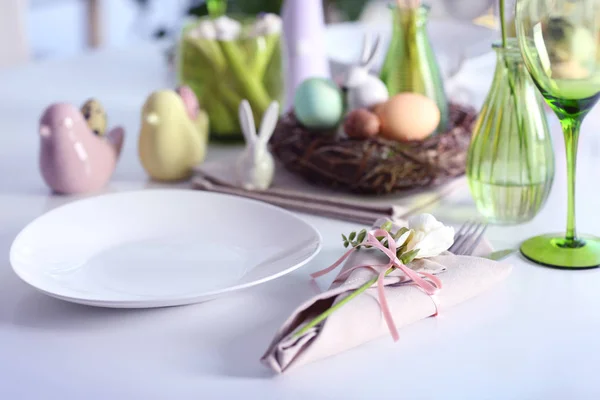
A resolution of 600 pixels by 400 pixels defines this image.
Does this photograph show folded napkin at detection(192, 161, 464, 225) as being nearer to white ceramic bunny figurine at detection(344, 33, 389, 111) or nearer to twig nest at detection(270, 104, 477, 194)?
twig nest at detection(270, 104, 477, 194)

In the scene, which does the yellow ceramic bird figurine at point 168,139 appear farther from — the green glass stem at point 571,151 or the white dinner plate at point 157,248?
the green glass stem at point 571,151

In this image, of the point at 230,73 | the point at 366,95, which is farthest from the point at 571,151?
the point at 230,73

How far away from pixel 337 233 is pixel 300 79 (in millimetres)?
413

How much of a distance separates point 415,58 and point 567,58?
0.37 metres

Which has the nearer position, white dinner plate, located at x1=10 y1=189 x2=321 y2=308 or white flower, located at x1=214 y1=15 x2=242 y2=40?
white dinner plate, located at x1=10 y1=189 x2=321 y2=308

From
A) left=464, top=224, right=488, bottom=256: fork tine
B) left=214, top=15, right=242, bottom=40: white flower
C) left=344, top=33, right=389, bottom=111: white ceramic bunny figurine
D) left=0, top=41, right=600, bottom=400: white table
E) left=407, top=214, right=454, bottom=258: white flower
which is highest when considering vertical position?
left=214, top=15, right=242, bottom=40: white flower

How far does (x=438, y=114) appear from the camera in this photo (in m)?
0.97

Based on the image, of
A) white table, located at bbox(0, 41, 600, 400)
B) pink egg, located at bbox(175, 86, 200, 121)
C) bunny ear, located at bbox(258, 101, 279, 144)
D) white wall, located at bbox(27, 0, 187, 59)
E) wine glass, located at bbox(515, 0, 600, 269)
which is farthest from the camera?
white wall, located at bbox(27, 0, 187, 59)

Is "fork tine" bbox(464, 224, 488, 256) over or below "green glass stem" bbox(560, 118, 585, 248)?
below

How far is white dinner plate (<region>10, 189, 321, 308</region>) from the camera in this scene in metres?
0.72

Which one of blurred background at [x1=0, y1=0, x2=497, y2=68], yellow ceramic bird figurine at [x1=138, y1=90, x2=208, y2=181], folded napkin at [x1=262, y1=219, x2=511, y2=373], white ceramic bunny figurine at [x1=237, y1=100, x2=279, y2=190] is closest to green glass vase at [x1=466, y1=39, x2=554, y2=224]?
folded napkin at [x1=262, y1=219, x2=511, y2=373]

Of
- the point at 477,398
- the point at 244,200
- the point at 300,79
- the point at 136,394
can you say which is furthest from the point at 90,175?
the point at 477,398

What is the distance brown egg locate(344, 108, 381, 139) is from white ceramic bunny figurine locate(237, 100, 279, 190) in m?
0.09

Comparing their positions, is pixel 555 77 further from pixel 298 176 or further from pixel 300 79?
pixel 300 79
